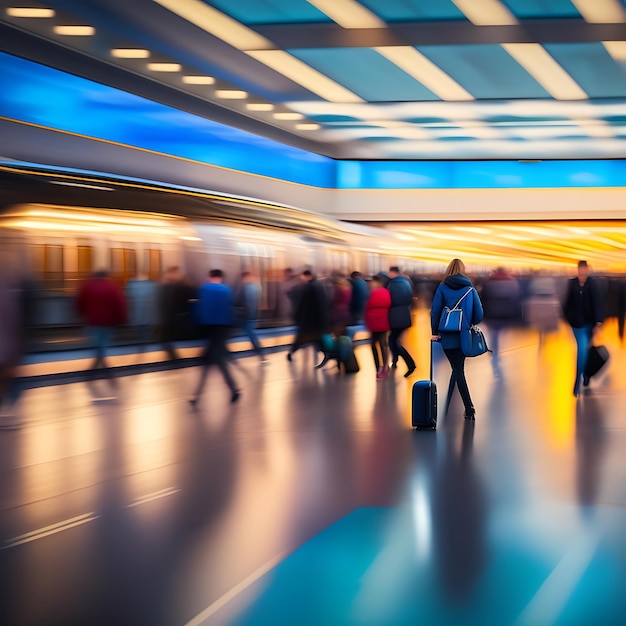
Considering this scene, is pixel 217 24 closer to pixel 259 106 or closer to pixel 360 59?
pixel 360 59

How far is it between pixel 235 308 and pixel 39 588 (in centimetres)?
1745

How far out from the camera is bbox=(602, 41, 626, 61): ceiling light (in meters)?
17.0

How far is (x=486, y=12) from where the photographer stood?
15.1 meters

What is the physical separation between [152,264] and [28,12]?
512cm


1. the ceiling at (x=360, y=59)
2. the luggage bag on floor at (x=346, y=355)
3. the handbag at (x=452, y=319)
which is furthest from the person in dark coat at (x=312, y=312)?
the handbag at (x=452, y=319)

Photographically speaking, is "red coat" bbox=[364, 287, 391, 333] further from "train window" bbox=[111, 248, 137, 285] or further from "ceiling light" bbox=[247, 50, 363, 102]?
"ceiling light" bbox=[247, 50, 363, 102]

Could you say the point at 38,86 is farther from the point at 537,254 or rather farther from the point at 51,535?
the point at 537,254

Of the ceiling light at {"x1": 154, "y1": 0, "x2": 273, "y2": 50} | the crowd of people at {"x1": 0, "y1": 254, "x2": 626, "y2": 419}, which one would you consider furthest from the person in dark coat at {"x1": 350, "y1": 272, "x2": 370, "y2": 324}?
the ceiling light at {"x1": 154, "y1": 0, "x2": 273, "y2": 50}

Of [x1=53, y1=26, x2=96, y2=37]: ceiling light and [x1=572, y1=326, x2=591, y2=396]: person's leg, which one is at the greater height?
[x1=53, y1=26, x2=96, y2=37]: ceiling light

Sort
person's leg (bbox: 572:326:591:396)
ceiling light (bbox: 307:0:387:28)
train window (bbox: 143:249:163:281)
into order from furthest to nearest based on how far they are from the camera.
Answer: train window (bbox: 143:249:163:281) < ceiling light (bbox: 307:0:387:28) < person's leg (bbox: 572:326:591:396)

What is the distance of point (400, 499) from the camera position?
6406mm

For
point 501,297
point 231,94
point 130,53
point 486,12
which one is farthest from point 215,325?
point 501,297

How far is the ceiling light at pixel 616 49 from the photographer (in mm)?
16953

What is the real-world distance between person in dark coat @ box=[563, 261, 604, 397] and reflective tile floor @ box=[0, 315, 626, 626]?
1.20 meters
